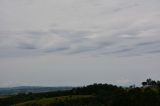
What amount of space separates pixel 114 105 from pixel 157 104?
13.8 m

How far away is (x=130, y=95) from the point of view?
383ft

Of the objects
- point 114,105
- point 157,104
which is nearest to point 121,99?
point 114,105

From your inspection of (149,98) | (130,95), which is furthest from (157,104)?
(130,95)

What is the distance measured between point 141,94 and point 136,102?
17.7 ft

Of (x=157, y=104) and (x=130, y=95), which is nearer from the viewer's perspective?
(x=157, y=104)

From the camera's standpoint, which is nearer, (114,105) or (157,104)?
(157,104)

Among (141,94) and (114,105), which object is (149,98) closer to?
(141,94)

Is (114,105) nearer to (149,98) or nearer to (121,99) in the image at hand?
(121,99)

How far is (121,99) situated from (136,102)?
6.92m

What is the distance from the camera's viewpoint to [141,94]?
114 m

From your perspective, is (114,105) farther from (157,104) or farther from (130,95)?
(157,104)

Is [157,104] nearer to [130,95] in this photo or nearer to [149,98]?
[149,98]

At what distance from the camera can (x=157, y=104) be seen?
4210 inches

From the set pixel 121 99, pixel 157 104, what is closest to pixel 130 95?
pixel 121 99
